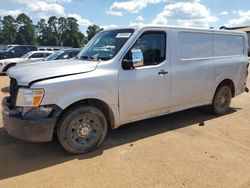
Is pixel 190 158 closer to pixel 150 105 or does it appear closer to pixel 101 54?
pixel 150 105

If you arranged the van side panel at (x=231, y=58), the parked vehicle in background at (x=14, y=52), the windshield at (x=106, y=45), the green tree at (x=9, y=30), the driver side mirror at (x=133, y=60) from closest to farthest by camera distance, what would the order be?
the driver side mirror at (x=133, y=60) < the windshield at (x=106, y=45) < the van side panel at (x=231, y=58) < the parked vehicle in background at (x=14, y=52) < the green tree at (x=9, y=30)

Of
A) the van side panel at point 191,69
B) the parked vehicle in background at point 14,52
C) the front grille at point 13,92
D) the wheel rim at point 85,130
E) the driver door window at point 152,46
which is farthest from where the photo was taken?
the parked vehicle in background at point 14,52

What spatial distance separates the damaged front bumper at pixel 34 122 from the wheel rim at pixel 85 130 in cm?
36

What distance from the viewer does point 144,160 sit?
455 centimetres

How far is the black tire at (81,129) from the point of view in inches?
180

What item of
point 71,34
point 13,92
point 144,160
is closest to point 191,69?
point 144,160

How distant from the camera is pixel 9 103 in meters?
4.80

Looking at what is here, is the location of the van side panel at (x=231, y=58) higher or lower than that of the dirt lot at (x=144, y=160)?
higher

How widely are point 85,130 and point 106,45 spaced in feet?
5.35

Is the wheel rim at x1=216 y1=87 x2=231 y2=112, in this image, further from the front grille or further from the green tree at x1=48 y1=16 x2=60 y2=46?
the green tree at x1=48 y1=16 x2=60 y2=46

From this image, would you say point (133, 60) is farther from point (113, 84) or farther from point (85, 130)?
point (85, 130)

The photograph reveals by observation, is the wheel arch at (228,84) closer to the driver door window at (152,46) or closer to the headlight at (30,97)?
the driver door window at (152,46)

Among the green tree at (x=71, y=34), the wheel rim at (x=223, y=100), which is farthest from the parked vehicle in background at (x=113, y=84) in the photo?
the green tree at (x=71, y=34)

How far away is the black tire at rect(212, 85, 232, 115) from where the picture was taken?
7.08m
